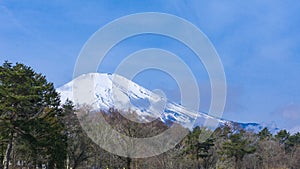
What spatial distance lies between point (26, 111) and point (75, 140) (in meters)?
10.1

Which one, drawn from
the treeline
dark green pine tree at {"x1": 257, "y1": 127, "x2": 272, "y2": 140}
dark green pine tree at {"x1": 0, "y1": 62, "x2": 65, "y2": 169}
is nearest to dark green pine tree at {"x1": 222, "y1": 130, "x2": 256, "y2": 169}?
the treeline

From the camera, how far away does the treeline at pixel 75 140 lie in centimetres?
1986

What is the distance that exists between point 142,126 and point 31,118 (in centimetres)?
1143

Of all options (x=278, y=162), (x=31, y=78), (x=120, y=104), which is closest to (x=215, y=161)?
(x=278, y=162)

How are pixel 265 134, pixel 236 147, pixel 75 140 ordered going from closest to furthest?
pixel 75 140 → pixel 236 147 → pixel 265 134

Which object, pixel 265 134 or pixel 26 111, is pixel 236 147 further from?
pixel 26 111

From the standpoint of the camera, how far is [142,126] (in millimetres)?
29875

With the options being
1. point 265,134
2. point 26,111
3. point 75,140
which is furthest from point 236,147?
point 26,111

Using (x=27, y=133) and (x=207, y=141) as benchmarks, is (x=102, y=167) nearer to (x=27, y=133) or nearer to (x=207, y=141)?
(x=207, y=141)

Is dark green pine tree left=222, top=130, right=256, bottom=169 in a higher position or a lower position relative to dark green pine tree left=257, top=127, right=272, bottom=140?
lower

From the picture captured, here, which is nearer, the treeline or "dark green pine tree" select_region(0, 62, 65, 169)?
"dark green pine tree" select_region(0, 62, 65, 169)

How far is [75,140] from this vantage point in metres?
29.7

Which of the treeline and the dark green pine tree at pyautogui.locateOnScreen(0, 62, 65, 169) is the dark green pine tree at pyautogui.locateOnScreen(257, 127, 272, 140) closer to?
the treeline

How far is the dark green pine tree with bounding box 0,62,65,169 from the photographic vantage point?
19.2m
